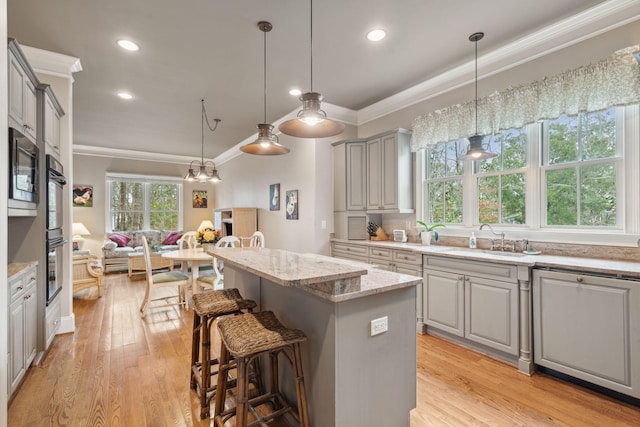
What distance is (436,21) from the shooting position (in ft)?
8.46

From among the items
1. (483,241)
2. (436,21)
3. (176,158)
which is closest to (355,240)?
(483,241)

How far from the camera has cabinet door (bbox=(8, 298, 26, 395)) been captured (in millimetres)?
2045

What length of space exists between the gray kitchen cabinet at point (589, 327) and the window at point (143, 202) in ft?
26.9

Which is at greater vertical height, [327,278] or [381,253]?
[327,278]

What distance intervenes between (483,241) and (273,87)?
311 cm

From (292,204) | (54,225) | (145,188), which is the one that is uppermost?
(145,188)

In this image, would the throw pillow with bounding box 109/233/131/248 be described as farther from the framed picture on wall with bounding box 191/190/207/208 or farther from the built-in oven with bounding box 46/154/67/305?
the built-in oven with bounding box 46/154/67/305

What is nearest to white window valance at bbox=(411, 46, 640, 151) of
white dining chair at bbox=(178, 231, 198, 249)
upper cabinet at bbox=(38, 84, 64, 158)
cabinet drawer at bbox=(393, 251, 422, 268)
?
cabinet drawer at bbox=(393, 251, 422, 268)

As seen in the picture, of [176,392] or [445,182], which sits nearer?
[176,392]

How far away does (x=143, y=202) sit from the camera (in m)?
7.91

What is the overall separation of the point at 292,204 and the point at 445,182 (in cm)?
236

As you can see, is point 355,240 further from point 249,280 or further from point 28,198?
point 28,198

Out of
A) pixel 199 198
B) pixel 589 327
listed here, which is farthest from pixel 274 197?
pixel 589 327

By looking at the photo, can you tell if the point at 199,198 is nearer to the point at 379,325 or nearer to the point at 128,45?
the point at 128,45
